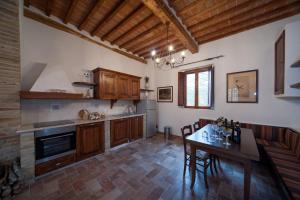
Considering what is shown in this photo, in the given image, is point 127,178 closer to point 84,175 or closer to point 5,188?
point 84,175

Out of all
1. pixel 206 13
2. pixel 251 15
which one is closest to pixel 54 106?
pixel 206 13

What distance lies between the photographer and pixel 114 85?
346 centimetres

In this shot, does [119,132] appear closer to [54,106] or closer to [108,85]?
[108,85]

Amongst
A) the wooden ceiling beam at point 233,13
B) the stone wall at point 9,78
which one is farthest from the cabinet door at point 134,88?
the stone wall at point 9,78

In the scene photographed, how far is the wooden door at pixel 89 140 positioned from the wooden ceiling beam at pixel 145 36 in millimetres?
2768

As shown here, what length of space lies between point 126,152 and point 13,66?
299 centimetres

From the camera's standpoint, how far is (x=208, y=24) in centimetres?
280

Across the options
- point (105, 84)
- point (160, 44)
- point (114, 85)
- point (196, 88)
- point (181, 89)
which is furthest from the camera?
point (181, 89)

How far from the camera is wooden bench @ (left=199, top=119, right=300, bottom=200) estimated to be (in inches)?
54.3

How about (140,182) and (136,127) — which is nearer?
(140,182)

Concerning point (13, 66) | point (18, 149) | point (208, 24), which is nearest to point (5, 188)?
point (18, 149)

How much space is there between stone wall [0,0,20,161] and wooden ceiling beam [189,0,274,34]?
3789 mm

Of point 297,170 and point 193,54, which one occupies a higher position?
point 193,54

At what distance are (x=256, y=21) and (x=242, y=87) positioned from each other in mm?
1594
